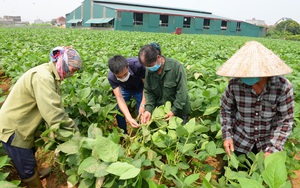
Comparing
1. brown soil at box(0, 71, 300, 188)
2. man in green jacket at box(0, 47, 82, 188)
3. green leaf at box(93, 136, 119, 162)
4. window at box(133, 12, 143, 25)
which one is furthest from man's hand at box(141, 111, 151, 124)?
window at box(133, 12, 143, 25)

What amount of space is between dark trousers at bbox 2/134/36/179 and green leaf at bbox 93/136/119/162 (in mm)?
1018

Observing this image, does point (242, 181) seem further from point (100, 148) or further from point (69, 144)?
point (69, 144)

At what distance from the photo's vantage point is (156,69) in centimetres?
247

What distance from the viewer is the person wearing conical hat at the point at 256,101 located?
1.48m

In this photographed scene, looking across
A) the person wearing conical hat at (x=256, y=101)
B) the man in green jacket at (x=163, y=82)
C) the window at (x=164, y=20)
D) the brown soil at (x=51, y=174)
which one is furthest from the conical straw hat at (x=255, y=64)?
the window at (x=164, y=20)

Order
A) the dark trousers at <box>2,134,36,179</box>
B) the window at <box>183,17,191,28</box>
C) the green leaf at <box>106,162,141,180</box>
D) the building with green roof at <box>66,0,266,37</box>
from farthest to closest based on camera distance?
the window at <box>183,17,191,28</box>, the building with green roof at <box>66,0,266,37</box>, the dark trousers at <box>2,134,36,179</box>, the green leaf at <box>106,162,141,180</box>

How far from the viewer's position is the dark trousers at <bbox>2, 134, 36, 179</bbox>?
2080mm

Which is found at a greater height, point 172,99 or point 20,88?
point 20,88

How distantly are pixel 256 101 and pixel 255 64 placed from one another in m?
0.37

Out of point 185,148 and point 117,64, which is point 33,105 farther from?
point 185,148

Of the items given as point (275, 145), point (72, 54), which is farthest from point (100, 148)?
point (275, 145)

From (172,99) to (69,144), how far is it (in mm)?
1352

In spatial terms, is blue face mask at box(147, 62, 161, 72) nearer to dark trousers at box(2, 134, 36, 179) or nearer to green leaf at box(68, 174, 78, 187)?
green leaf at box(68, 174, 78, 187)

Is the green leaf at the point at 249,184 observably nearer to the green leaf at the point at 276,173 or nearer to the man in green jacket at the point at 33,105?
the green leaf at the point at 276,173
